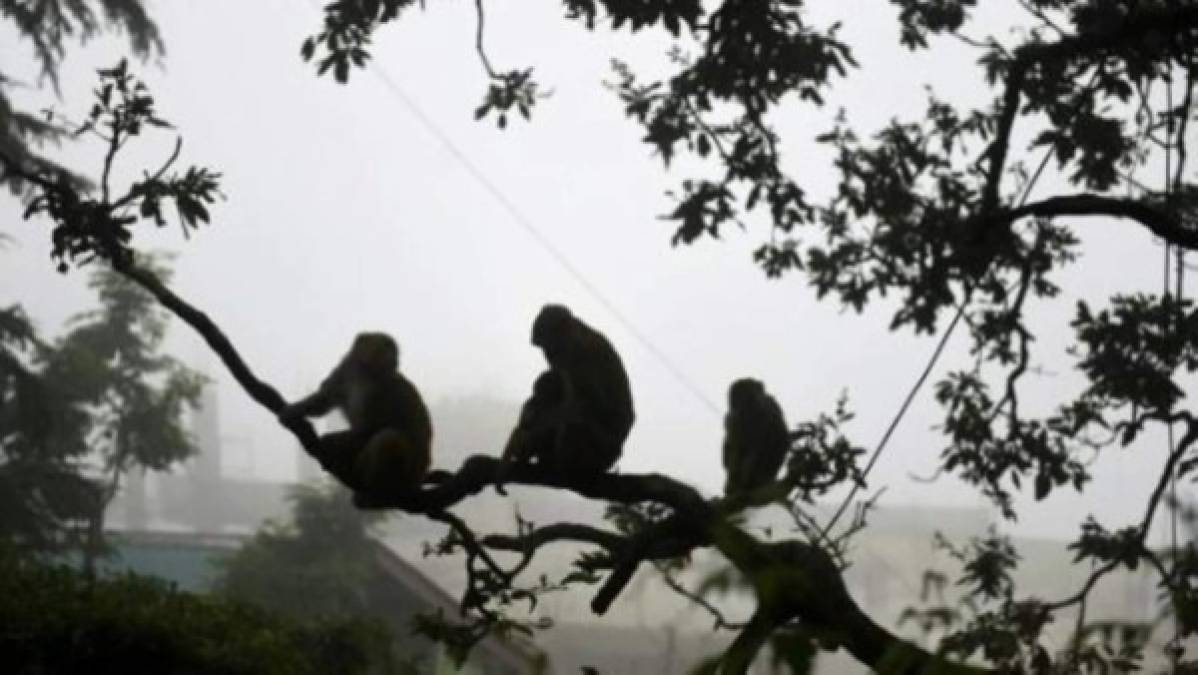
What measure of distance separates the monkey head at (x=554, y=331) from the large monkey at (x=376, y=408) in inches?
24.5

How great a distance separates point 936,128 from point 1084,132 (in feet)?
4.15

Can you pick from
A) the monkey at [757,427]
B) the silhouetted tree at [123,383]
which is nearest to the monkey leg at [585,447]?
the monkey at [757,427]

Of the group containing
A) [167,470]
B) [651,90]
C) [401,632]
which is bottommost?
[401,632]

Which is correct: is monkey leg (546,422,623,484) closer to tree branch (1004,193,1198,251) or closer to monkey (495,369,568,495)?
monkey (495,369,568,495)

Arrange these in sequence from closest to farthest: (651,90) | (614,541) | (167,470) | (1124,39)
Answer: (614,541) < (1124,39) < (651,90) < (167,470)

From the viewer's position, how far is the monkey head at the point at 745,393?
7215 millimetres

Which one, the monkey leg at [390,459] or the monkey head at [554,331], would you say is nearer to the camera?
the monkey leg at [390,459]

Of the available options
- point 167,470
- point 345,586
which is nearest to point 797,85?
point 345,586

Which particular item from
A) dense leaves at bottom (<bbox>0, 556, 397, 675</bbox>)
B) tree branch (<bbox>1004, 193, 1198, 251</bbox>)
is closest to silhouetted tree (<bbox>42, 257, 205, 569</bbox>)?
dense leaves at bottom (<bbox>0, 556, 397, 675</bbox>)

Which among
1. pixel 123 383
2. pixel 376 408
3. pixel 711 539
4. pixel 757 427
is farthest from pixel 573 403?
pixel 123 383

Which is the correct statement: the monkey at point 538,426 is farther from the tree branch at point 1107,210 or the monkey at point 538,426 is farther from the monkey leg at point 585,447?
the tree branch at point 1107,210

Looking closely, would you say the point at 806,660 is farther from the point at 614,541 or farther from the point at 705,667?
the point at 614,541

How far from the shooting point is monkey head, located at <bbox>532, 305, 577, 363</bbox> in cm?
530

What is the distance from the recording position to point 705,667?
81 centimetres
